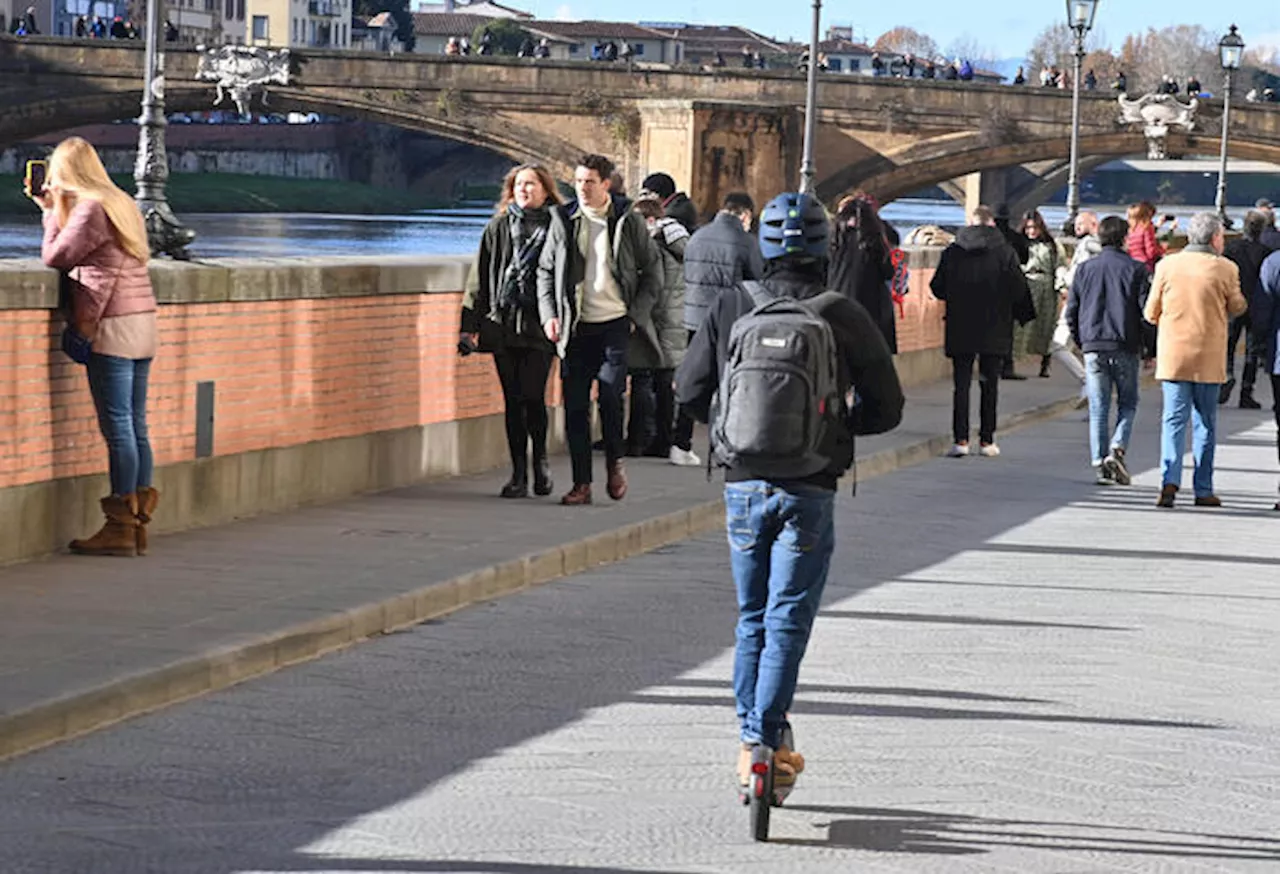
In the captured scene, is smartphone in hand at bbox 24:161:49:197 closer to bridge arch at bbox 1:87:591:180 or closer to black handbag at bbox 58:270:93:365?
black handbag at bbox 58:270:93:365

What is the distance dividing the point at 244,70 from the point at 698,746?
2786 inches

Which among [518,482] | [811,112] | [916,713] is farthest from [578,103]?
[916,713]

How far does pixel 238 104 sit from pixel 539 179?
6443 centimetres

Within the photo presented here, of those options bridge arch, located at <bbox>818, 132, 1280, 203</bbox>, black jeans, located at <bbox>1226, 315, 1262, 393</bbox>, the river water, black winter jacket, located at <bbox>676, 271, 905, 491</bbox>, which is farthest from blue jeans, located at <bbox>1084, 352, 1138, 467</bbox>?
bridge arch, located at <bbox>818, 132, 1280, 203</bbox>

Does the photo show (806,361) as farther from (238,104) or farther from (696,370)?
(238,104)

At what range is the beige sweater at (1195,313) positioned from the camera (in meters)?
15.0

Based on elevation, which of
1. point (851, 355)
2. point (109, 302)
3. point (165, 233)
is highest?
point (851, 355)

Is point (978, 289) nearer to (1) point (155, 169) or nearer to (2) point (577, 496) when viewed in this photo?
(2) point (577, 496)

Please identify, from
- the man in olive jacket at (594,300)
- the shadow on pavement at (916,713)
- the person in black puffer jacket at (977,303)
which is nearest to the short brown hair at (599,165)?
the man in olive jacket at (594,300)

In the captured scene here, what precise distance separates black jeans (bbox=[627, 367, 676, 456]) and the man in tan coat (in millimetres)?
2605

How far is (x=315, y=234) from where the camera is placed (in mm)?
83688

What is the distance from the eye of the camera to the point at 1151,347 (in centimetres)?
1689

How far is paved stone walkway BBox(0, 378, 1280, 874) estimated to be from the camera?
6.37 meters

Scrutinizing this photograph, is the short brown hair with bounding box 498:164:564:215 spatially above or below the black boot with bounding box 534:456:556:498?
above
